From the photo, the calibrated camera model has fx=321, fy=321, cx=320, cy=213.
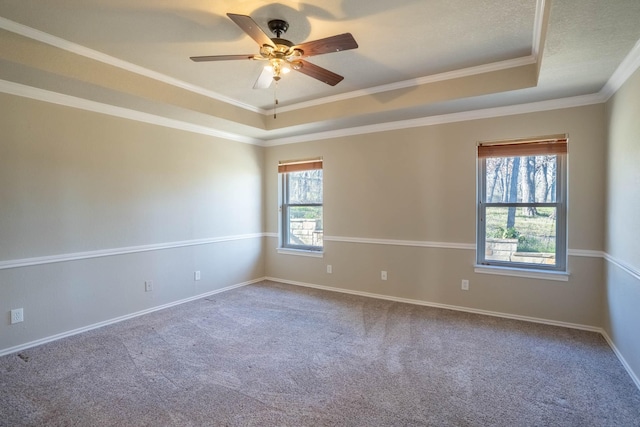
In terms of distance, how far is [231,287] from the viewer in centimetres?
507

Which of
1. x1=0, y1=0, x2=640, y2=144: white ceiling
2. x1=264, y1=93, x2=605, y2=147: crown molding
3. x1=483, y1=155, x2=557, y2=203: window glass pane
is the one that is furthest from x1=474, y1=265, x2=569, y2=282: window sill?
x1=0, y1=0, x2=640, y2=144: white ceiling

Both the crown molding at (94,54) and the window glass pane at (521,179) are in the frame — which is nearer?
the crown molding at (94,54)

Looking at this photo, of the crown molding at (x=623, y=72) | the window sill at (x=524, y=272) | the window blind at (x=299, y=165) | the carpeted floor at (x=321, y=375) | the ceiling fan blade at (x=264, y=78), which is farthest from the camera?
the window blind at (x=299, y=165)

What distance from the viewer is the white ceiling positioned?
2.25m

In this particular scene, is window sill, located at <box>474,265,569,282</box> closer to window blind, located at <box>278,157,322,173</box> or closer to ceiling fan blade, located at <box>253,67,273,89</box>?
window blind, located at <box>278,157,322,173</box>

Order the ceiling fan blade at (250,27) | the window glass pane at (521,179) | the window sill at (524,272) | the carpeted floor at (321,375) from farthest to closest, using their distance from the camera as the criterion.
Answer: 1. the window glass pane at (521,179)
2. the window sill at (524,272)
3. the carpeted floor at (321,375)
4. the ceiling fan blade at (250,27)

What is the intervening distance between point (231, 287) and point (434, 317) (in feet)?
9.95

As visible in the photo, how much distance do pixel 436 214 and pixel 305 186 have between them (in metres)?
2.21

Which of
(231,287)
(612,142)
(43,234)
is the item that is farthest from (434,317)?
A: (43,234)

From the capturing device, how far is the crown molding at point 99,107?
115 inches

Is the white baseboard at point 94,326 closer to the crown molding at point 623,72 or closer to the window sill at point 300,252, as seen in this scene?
the window sill at point 300,252

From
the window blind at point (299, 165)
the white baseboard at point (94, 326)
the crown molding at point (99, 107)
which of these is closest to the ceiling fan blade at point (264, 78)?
the crown molding at point (99, 107)

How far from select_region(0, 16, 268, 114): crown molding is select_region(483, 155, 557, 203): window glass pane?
350 centimetres

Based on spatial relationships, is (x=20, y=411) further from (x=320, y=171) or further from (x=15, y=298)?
(x=320, y=171)
